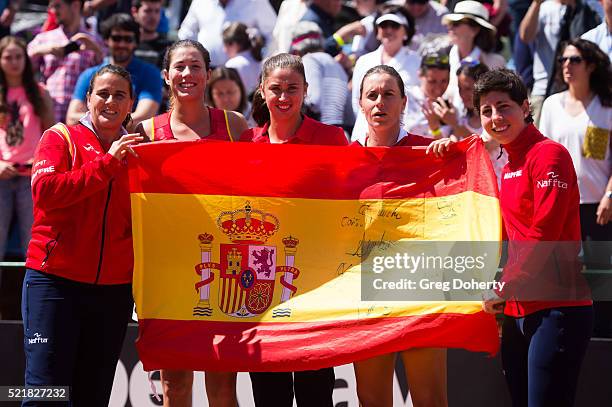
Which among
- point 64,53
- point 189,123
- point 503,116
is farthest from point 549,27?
point 189,123

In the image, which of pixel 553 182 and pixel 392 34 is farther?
pixel 392 34

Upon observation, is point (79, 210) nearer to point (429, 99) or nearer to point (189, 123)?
point (189, 123)

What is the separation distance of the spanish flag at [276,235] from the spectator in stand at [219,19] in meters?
5.02

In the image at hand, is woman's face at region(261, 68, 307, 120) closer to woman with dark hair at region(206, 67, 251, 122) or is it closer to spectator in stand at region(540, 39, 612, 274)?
spectator in stand at region(540, 39, 612, 274)

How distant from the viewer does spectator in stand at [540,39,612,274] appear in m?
8.09

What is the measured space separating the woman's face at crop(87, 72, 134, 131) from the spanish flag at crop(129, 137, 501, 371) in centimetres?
25

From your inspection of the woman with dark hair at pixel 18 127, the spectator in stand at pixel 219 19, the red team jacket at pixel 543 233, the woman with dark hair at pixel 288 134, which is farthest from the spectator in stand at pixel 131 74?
the red team jacket at pixel 543 233

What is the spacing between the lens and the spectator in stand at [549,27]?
9.99m

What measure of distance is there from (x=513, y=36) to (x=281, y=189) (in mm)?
6057

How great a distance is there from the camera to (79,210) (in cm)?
561

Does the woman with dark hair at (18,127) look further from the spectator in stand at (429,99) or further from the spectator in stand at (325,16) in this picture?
the spectator in stand at (429,99)

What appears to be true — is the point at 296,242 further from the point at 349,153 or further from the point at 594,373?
the point at 594,373

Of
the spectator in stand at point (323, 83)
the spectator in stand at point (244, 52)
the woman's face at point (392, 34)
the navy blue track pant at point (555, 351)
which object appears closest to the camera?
the navy blue track pant at point (555, 351)

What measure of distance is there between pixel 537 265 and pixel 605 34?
15.9 feet
